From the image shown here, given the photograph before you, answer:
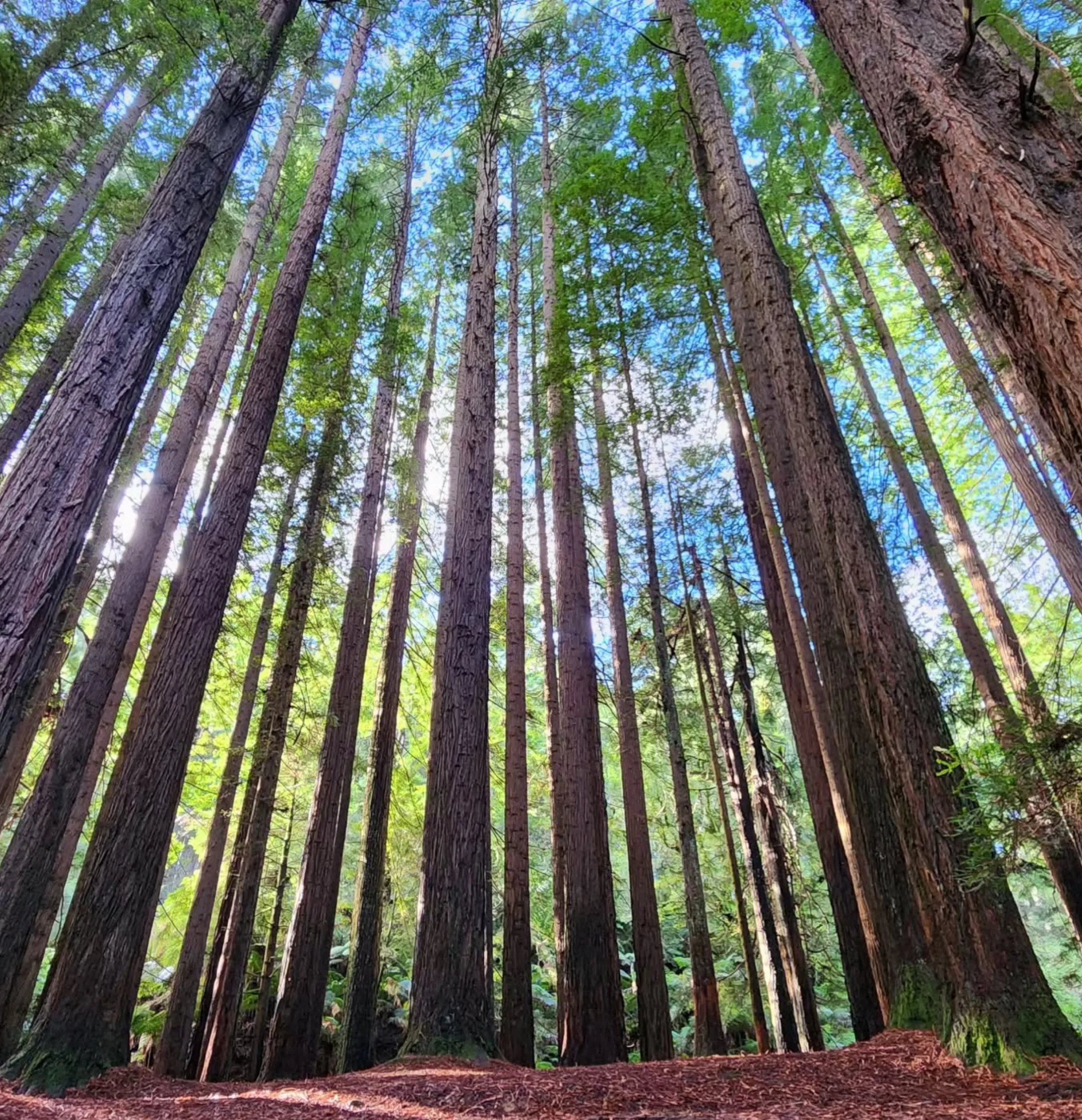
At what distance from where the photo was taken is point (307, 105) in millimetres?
12391

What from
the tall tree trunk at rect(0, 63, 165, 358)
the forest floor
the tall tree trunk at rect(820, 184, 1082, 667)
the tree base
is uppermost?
the tall tree trunk at rect(0, 63, 165, 358)

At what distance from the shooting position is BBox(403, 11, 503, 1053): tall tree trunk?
459 cm

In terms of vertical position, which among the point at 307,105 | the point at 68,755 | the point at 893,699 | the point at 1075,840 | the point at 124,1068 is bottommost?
the point at 124,1068

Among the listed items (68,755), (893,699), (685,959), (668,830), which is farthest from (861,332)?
(685,959)

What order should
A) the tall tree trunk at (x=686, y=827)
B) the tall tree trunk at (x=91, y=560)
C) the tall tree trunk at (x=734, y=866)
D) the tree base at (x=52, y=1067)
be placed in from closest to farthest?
the tree base at (x=52, y=1067) → the tall tree trunk at (x=91, y=560) → the tall tree trunk at (x=686, y=827) → the tall tree trunk at (x=734, y=866)

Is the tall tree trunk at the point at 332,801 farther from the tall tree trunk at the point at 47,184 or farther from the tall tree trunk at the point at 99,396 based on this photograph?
the tall tree trunk at the point at 99,396

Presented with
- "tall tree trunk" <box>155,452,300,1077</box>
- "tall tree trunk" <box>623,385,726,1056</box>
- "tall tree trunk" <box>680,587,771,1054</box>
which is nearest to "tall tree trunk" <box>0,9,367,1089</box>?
"tall tree trunk" <box>155,452,300,1077</box>

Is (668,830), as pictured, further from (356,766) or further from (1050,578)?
(1050,578)

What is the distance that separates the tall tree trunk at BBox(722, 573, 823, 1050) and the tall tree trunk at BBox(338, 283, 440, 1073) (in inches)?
215

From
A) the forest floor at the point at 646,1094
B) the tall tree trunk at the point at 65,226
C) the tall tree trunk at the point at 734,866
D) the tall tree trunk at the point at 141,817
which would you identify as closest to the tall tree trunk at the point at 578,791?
the forest floor at the point at 646,1094

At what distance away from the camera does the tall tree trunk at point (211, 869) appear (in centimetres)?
761

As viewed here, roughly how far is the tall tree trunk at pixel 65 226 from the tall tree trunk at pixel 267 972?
8.38 metres

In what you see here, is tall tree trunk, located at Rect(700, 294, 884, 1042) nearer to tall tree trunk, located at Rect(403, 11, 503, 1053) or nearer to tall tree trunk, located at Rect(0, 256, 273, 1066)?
tall tree trunk, located at Rect(403, 11, 503, 1053)

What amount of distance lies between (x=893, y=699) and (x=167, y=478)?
8.75 metres
